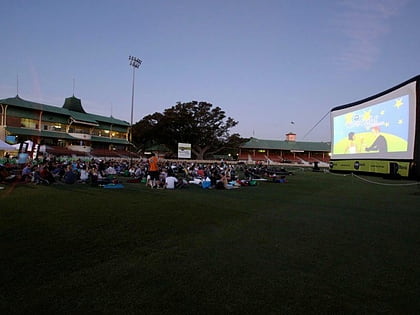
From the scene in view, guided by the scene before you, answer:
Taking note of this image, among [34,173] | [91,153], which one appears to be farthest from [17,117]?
[34,173]

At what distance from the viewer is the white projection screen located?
49.2ft

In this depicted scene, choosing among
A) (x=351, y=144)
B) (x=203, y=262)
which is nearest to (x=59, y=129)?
(x=351, y=144)

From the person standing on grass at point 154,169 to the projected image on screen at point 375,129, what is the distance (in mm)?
13319

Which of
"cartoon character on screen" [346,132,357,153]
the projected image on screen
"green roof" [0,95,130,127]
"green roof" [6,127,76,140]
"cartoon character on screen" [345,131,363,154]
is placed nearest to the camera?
the projected image on screen

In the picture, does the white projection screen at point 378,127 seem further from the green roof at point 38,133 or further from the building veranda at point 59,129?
the green roof at point 38,133

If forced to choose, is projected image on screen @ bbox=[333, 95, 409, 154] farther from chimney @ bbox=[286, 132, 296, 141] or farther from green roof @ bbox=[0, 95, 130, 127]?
chimney @ bbox=[286, 132, 296, 141]

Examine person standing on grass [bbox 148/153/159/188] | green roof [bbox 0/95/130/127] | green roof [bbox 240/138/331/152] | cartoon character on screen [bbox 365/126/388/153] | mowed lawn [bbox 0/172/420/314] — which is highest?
green roof [bbox 0/95/130/127]

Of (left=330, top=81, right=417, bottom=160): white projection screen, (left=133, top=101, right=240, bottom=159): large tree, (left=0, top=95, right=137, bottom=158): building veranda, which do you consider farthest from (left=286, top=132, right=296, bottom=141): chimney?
(left=330, top=81, right=417, bottom=160): white projection screen

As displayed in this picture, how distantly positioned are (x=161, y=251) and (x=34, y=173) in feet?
41.6

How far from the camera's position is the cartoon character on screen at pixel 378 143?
657 inches

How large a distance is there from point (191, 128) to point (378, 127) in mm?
43863

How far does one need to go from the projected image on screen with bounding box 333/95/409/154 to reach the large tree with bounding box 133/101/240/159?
38.8 meters

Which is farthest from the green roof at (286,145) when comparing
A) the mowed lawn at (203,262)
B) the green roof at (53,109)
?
the mowed lawn at (203,262)

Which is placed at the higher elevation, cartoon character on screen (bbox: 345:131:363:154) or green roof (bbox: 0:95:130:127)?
green roof (bbox: 0:95:130:127)
